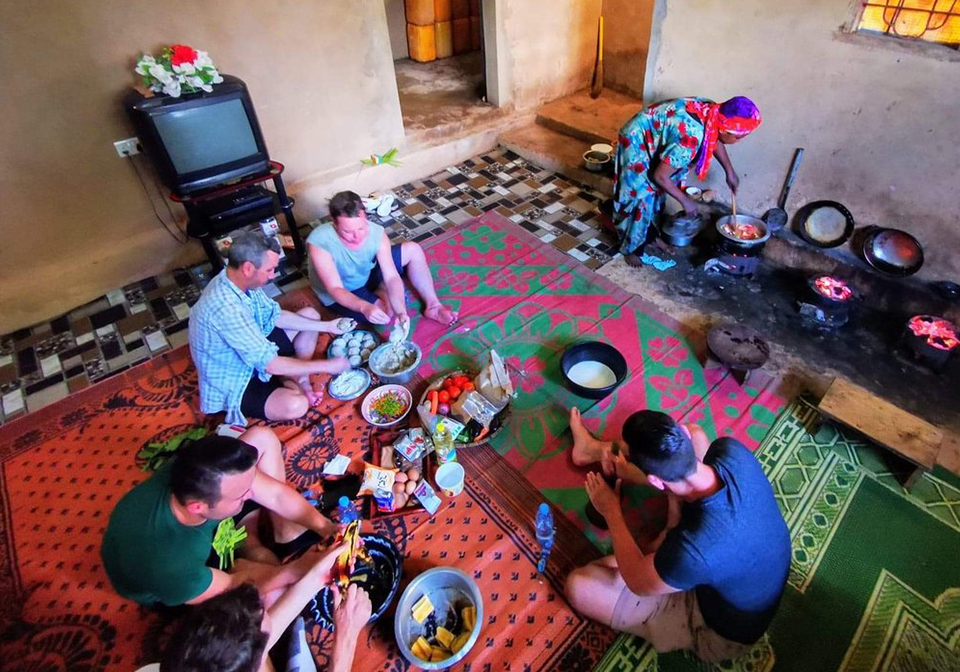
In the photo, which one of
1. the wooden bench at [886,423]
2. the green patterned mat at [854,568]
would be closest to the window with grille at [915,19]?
the wooden bench at [886,423]

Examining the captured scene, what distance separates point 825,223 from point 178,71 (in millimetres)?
4351

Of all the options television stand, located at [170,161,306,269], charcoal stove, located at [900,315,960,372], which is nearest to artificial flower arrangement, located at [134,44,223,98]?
television stand, located at [170,161,306,269]

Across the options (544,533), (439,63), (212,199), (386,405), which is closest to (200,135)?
(212,199)

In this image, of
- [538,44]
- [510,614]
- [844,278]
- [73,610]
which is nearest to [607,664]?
[510,614]

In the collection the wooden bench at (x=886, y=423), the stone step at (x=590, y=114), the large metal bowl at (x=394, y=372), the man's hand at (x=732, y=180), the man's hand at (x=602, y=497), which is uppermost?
the man's hand at (x=732, y=180)

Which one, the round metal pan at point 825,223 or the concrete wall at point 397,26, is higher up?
the concrete wall at point 397,26

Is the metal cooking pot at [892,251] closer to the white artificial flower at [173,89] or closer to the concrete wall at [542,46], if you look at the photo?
the concrete wall at [542,46]

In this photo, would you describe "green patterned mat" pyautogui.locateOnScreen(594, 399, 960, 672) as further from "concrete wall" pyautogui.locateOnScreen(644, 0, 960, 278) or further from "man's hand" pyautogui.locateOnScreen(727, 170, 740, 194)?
"man's hand" pyautogui.locateOnScreen(727, 170, 740, 194)

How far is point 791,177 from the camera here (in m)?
3.39

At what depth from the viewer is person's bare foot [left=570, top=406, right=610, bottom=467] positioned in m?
2.42

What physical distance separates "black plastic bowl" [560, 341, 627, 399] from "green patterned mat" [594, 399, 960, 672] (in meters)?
0.81

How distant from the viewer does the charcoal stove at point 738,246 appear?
3.40 m

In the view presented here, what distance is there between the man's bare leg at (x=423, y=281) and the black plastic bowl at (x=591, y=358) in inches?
33.1

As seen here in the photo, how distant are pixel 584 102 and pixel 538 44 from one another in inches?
32.7
